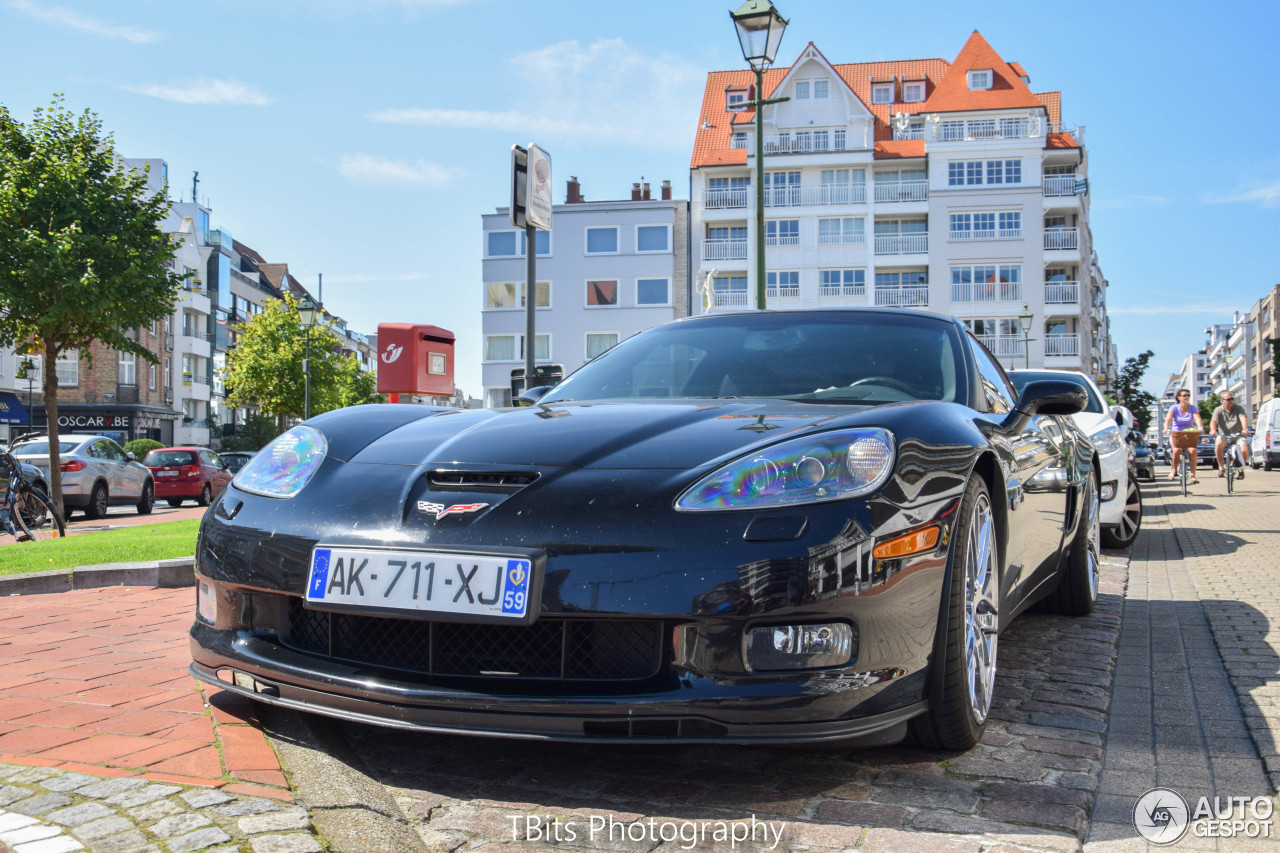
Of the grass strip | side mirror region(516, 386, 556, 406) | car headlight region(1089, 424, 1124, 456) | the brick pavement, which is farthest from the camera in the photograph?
car headlight region(1089, 424, 1124, 456)

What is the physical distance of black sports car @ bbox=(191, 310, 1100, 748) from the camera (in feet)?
7.91

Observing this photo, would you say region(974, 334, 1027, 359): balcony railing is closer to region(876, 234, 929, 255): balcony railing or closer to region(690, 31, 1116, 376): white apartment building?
region(690, 31, 1116, 376): white apartment building

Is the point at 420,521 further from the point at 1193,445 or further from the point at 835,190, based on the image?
the point at 835,190

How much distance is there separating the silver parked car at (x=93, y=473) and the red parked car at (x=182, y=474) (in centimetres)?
334

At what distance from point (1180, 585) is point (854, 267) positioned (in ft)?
160

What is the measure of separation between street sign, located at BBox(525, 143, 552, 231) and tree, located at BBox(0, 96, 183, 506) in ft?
34.3

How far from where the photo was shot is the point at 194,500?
24.8 meters

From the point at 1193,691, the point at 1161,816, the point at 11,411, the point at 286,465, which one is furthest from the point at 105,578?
the point at 11,411

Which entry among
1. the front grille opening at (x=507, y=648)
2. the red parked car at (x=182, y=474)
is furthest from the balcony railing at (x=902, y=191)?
the front grille opening at (x=507, y=648)

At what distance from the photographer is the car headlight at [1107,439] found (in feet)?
26.0

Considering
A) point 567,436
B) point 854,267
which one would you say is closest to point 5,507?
point 567,436

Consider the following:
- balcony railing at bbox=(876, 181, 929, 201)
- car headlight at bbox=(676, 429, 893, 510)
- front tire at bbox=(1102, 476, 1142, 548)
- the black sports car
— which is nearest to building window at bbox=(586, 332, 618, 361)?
balcony railing at bbox=(876, 181, 929, 201)

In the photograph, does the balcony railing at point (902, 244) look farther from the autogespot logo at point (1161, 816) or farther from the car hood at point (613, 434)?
the autogespot logo at point (1161, 816)

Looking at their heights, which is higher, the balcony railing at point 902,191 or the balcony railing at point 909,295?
the balcony railing at point 902,191
